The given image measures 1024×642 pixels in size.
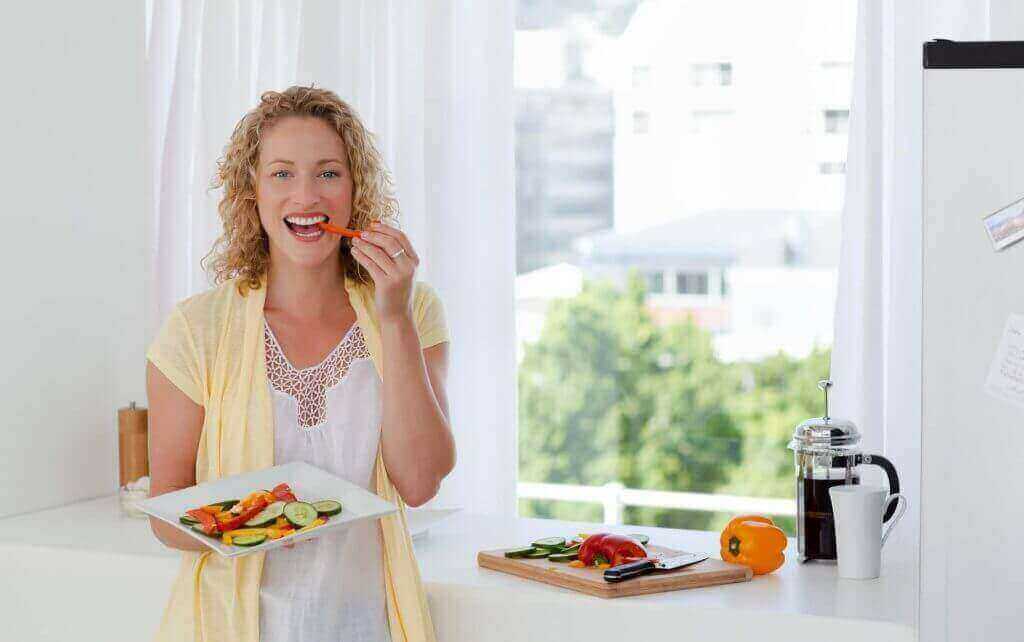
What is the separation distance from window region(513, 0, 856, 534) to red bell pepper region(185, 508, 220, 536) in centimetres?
176

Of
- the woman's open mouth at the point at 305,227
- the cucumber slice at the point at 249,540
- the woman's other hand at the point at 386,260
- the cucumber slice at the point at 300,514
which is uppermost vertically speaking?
the woman's open mouth at the point at 305,227

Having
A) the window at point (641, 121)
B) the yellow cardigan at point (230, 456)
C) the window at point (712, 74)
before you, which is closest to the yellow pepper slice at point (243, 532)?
the yellow cardigan at point (230, 456)

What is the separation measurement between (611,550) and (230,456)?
57 centimetres

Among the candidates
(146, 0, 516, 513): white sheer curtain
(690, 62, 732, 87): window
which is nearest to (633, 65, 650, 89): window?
(690, 62, 732, 87): window

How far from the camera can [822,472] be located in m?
1.78

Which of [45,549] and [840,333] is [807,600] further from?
[45,549]

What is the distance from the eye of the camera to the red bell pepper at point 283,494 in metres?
1.51

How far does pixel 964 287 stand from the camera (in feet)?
3.98

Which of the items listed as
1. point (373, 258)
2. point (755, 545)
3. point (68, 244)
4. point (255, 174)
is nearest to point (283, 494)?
point (373, 258)

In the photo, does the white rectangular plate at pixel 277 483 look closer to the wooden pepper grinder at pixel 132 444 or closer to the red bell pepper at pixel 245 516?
the red bell pepper at pixel 245 516

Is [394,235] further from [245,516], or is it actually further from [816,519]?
[816,519]

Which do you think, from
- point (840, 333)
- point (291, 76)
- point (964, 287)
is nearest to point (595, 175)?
point (291, 76)

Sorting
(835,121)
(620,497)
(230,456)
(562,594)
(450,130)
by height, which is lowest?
(620,497)

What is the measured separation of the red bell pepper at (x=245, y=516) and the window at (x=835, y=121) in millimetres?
2159
